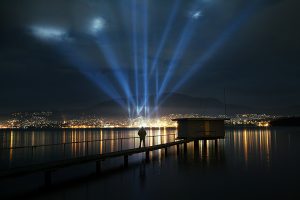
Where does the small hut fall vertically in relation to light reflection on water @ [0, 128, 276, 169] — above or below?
above

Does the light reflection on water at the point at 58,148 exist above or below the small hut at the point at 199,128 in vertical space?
below

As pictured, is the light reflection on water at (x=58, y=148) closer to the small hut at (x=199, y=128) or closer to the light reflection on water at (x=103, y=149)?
the light reflection on water at (x=103, y=149)

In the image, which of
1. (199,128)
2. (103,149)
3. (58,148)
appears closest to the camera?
(199,128)

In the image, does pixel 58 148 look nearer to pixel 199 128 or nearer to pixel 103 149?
pixel 103 149

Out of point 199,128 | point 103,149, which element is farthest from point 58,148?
point 199,128

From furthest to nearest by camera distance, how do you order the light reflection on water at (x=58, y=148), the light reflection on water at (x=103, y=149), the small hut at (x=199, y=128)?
the small hut at (x=199, y=128) → the light reflection on water at (x=103, y=149) → the light reflection on water at (x=58, y=148)

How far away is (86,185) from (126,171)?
19.9ft

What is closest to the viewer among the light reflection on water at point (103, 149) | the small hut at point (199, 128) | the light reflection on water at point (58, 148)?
the light reflection on water at point (58, 148)

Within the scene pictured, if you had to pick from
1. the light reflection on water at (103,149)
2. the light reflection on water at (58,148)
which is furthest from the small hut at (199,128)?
the light reflection on water at (58,148)

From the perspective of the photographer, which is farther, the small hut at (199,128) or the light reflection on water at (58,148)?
the small hut at (199,128)

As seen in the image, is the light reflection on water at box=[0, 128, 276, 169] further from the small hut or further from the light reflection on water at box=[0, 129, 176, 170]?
the small hut

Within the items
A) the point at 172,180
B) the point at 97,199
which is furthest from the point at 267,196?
the point at 97,199

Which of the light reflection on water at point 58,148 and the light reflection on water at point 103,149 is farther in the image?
the light reflection on water at point 103,149

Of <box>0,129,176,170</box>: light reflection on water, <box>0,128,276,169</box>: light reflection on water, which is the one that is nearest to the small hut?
<box>0,128,276,169</box>: light reflection on water
